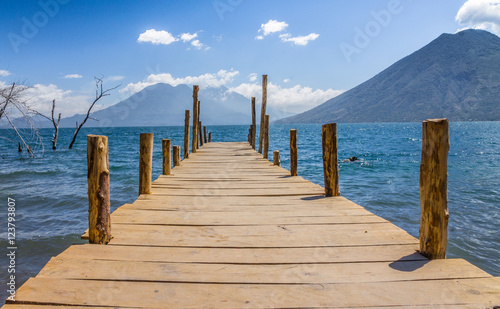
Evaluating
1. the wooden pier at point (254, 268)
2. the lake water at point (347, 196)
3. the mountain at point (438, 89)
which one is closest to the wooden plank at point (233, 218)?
the wooden pier at point (254, 268)

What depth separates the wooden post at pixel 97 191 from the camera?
263 cm

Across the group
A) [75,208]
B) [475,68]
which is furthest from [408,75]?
[75,208]

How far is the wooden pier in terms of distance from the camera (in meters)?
1.83

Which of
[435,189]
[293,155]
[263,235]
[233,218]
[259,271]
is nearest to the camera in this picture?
[259,271]

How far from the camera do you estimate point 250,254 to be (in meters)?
2.49

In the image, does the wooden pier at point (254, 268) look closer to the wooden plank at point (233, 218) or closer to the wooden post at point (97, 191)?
the wooden plank at point (233, 218)

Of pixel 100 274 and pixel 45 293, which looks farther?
pixel 100 274

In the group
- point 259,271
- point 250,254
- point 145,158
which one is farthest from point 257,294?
point 145,158

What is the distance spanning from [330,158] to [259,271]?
262cm

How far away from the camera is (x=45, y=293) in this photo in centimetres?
185

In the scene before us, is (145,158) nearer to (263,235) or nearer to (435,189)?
(263,235)

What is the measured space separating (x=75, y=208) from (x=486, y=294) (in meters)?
8.98

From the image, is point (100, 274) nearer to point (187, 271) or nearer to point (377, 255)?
point (187, 271)

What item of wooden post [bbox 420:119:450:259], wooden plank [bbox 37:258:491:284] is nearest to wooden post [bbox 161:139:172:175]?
wooden plank [bbox 37:258:491:284]
